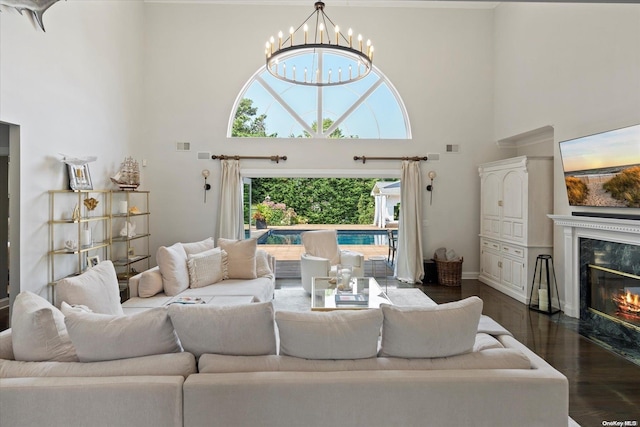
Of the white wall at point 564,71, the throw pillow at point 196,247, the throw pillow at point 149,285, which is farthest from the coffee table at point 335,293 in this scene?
the white wall at point 564,71

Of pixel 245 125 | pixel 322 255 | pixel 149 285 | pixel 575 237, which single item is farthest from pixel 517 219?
pixel 149 285

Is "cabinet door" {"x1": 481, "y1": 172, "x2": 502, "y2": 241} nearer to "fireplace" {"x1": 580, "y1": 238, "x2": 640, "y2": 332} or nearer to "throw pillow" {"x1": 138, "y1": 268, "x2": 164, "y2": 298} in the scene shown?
"fireplace" {"x1": 580, "y1": 238, "x2": 640, "y2": 332}

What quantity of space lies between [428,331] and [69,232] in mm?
4710

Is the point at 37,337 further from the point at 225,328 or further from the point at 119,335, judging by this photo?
the point at 225,328

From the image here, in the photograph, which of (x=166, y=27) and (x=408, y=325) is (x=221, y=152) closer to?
(x=166, y=27)

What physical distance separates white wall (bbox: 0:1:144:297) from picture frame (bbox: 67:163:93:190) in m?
0.10

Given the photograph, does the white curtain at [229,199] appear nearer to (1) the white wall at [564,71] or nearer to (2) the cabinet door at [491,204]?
(2) the cabinet door at [491,204]

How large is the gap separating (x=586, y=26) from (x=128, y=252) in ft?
23.3

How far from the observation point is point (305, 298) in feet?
18.3

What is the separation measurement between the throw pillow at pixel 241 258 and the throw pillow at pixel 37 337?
3.08m

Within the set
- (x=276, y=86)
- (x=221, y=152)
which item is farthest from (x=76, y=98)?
(x=276, y=86)

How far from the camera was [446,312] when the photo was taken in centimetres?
194

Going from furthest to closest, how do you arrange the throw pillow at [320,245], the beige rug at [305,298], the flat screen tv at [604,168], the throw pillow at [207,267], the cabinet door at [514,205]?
the throw pillow at [320,245], the cabinet door at [514,205], the beige rug at [305,298], the throw pillow at [207,267], the flat screen tv at [604,168]

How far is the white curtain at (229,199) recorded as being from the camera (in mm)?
6828
